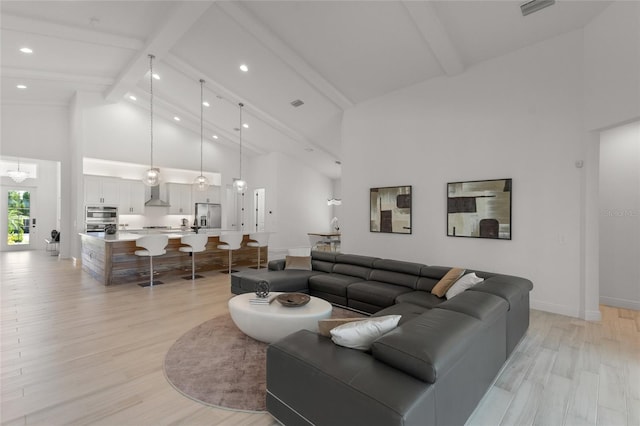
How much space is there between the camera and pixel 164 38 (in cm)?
519

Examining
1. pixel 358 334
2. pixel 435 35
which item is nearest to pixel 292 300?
pixel 358 334

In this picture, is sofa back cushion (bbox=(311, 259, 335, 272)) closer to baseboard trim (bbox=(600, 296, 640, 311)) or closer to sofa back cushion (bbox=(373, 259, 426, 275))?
sofa back cushion (bbox=(373, 259, 426, 275))

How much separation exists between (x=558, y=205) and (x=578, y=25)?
2.27 m

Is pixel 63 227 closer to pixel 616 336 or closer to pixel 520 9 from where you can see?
pixel 520 9

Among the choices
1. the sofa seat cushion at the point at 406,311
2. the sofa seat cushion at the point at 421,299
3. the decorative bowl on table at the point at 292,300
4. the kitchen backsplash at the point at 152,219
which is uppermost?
the kitchen backsplash at the point at 152,219

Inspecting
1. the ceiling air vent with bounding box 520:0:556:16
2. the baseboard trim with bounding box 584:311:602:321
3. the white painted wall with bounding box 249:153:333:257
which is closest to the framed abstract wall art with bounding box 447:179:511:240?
the baseboard trim with bounding box 584:311:602:321

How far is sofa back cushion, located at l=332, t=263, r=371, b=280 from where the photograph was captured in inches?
171

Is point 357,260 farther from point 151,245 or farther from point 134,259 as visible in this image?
point 134,259

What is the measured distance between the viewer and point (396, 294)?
3545 mm

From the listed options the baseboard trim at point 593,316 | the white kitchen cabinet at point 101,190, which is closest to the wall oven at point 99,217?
the white kitchen cabinet at point 101,190

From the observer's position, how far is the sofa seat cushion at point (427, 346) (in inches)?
59.6

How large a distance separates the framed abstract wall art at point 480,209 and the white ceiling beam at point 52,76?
8.15 metres

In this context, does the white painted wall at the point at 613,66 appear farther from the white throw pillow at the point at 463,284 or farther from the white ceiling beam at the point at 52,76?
the white ceiling beam at the point at 52,76

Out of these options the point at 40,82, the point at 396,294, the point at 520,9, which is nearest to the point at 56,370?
the point at 396,294
